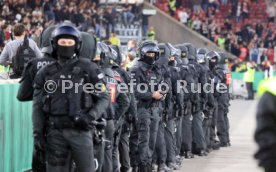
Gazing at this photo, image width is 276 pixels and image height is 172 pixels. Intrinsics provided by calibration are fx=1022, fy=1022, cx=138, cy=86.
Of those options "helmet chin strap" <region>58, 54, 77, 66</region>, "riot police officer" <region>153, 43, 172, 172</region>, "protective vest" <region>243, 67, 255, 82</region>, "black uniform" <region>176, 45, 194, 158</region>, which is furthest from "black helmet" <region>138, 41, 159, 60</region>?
"protective vest" <region>243, 67, 255, 82</region>

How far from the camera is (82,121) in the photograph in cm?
952

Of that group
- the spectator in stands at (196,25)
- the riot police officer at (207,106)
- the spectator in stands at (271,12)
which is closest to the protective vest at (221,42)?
the spectator in stands at (196,25)

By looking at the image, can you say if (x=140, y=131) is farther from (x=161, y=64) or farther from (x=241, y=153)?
(x=241, y=153)

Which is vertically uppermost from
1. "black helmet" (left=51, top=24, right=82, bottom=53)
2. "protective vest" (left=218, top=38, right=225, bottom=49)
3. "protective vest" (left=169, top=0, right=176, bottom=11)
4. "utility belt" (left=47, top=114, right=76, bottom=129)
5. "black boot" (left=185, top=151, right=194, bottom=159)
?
"black helmet" (left=51, top=24, right=82, bottom=53)

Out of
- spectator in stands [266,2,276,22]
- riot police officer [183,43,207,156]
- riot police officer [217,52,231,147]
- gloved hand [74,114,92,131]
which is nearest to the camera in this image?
gloved hand [74,114,92,131]

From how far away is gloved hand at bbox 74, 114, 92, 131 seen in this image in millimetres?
9508

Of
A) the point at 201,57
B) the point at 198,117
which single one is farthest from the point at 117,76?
the point at 201,57

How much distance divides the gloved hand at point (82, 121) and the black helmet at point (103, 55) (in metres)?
2.49

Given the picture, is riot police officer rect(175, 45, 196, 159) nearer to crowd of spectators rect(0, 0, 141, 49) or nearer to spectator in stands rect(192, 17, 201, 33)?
crowd of spectators rect(0, 0, 141, 49)

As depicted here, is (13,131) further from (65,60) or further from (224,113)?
(224,113)

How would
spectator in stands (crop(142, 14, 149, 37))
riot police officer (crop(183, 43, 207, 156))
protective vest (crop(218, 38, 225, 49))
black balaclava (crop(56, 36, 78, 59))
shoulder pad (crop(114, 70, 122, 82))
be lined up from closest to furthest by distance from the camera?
black balaclava (crop(56, 36, 78, 59)), shoulder pad (crop(114, 70, 122, 82)), riot police officer (crop(183, 43, 207, 156)), spectator in stands (crop(142, 14, 149, 37)), protective vest (crop(218, 38, 225, 49))

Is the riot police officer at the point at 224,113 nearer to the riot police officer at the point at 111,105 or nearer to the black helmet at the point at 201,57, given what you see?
the black helmet at the point at 201,57

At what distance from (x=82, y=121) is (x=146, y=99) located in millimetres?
5725

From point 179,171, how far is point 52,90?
6821 mm
